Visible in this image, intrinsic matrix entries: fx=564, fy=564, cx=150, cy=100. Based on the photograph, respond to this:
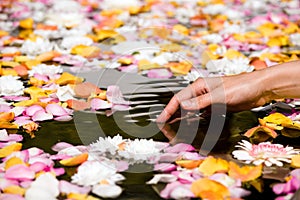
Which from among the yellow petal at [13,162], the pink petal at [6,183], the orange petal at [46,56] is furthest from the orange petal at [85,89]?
the pink petal at [6,183]

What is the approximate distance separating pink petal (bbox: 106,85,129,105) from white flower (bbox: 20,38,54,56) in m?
0.63

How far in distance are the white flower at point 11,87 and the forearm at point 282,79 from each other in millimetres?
1015

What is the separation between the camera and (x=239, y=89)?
2002mm

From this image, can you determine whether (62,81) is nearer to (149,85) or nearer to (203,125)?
(149,85)

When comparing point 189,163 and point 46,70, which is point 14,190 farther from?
point 46,70

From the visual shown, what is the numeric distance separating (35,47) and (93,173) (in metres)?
1.38

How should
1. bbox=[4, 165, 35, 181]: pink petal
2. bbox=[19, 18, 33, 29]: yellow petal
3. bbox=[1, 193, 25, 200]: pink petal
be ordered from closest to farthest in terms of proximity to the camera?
bbox=[1, 193, 25, 200]: pink petal, bbox=[4, 165, 35, 181]: pink petal, bbox=[19, 18, 33, 29]: yellow petal

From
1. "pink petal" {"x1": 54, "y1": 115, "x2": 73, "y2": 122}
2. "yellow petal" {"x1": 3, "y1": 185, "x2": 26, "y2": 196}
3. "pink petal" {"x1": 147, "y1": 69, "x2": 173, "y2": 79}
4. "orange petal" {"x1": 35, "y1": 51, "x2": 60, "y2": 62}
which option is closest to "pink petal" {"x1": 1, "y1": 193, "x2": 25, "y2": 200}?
"yellow petal" {"x1": 3, "y1": 185, "x2": 26, "y2": 196}

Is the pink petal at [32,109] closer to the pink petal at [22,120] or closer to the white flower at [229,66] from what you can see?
the pink petal at [22,120]

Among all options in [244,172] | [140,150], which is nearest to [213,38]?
[140,150]

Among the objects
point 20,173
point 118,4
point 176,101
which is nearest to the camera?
point 20,173

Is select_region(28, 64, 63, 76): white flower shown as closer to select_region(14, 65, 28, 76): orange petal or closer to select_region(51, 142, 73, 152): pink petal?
select_region(14, 65, 28, 76): orange petal

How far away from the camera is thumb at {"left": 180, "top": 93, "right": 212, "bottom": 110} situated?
77.7 inches

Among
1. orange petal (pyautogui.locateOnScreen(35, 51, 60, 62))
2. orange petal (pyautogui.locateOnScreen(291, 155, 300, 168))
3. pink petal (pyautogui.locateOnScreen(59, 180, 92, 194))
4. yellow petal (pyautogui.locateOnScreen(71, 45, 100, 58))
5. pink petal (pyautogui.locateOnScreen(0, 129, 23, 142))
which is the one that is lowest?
pink petal (pyautogui.locateOnScreen(59, 180, 92, 194))
